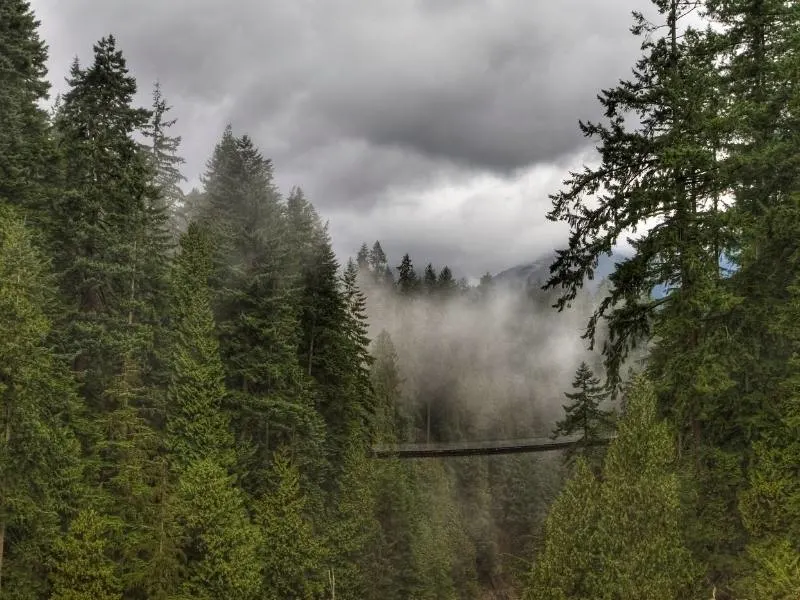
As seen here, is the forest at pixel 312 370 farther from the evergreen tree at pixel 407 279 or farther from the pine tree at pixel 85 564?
the evergreen tree at pixel 407 279

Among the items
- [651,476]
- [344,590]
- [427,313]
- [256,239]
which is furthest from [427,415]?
[651,476]

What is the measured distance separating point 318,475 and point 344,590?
23.3ft

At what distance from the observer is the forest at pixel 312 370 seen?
14555 mm

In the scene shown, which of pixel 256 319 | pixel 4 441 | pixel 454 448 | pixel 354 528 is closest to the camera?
pixel 4 441

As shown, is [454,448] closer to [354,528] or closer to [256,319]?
[354,528]

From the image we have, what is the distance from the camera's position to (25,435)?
74.0 feet

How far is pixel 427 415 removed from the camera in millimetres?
91250

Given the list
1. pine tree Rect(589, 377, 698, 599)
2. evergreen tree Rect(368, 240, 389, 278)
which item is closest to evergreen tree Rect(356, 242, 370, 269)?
evergreen tree Rect(368, 240, 389, 278)

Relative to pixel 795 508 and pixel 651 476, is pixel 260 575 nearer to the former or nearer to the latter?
pixel 651 476

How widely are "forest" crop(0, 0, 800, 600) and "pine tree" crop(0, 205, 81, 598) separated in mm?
99

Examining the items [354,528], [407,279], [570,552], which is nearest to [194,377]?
[354,528]

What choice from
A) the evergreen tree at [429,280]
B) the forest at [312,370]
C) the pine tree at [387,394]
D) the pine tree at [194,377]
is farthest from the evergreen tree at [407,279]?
the pine tree at [194,377]

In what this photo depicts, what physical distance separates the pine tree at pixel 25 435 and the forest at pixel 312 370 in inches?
3.9

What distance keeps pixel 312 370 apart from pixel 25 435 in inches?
834
